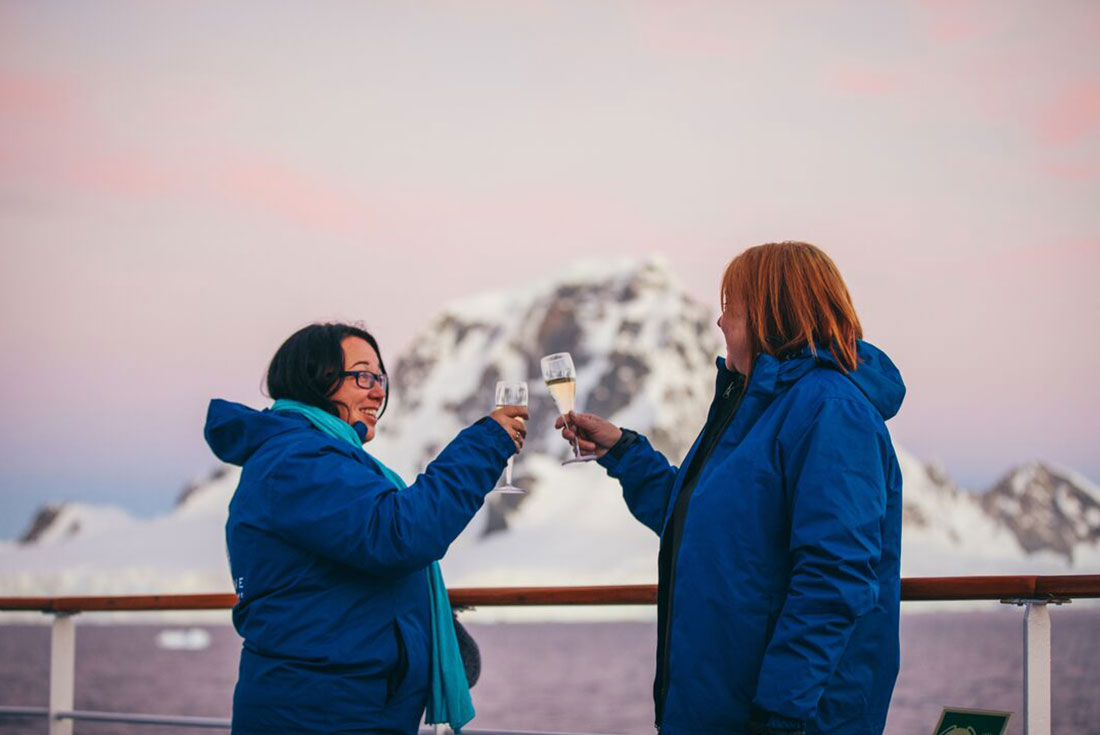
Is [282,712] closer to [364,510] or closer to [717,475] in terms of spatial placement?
[364,510]

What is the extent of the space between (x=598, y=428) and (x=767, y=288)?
626mm

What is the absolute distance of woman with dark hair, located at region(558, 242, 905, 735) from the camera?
1909 mm

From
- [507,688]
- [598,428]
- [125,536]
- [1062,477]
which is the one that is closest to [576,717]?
[507,688]

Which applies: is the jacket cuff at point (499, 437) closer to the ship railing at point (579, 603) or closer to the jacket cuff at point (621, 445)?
the jacket cuff at point (621, 445)

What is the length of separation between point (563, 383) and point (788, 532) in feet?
2.24

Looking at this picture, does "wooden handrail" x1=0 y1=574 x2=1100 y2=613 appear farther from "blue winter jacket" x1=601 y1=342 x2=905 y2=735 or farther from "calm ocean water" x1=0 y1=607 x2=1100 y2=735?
"calm ocean water" x1=0 y1=607 x2=1100 y2=735

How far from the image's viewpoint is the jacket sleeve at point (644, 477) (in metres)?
2.65

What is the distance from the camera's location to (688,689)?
204 centimetres

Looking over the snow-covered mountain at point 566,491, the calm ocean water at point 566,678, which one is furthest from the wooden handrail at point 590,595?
the snow-covered mountain at point 566,491

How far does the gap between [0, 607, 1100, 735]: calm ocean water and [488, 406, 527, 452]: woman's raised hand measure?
841 inches

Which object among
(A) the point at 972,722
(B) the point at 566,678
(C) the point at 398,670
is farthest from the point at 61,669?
(B) the point at 566,678

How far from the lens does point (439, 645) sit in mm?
2336

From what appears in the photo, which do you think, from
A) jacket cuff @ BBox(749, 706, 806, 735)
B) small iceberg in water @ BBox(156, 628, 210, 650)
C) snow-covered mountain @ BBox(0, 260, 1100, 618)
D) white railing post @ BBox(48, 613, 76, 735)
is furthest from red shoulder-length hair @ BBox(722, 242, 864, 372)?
snow-covered mountain @ BBox(0, 260, 1100, 618)

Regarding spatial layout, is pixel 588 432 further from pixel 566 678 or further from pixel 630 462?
pixel 566 678
